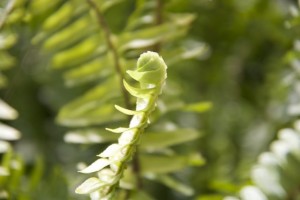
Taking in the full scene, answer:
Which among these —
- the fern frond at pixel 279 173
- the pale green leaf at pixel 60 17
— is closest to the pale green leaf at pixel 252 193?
the fern frond at pixel 279 173

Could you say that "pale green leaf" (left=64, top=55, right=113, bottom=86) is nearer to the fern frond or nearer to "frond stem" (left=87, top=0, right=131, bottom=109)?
"frond stem" (left=87, top=0, right=131, bottom=109)

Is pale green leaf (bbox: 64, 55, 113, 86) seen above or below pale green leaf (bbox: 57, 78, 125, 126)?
above

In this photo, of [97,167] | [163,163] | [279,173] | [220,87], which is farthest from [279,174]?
[220,87]

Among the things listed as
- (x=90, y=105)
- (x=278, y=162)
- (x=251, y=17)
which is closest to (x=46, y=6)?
(x=90, y=105)

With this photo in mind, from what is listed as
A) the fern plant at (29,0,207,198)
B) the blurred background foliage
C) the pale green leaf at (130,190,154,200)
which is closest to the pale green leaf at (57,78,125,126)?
the fern plant at (29,0,207,198)

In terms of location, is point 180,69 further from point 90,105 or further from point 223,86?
point 90,105

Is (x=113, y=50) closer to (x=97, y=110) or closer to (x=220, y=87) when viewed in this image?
(x=97, y=110)

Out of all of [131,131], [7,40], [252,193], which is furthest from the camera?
[7,40]
